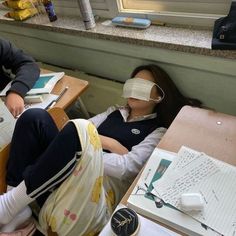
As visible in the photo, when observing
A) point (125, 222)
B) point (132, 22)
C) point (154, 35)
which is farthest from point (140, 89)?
point (125, 222)

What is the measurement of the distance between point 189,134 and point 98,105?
0.94 m

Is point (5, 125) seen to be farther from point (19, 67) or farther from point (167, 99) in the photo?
point (167, 99)

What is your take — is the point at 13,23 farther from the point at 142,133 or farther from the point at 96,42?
the point at 142,133

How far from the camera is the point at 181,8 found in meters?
1.40

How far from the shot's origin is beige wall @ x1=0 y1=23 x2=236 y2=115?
1311 mm

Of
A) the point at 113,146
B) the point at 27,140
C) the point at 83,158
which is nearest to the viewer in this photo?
the point at 83,158

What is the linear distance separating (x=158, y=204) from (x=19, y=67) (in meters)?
1.13

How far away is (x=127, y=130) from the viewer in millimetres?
1396

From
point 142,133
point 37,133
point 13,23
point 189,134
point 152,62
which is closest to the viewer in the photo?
point 189,134

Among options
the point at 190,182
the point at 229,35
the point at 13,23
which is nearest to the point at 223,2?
the point at 229,35

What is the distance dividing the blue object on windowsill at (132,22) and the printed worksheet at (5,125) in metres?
0.75

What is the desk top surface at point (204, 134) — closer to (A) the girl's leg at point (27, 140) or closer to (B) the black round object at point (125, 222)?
(B) the black round object at point (125, 222)

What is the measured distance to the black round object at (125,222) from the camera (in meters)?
0.70

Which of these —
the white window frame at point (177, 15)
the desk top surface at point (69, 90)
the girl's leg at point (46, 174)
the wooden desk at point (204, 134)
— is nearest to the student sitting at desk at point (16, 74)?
the desk top surface at point (69, 90)
